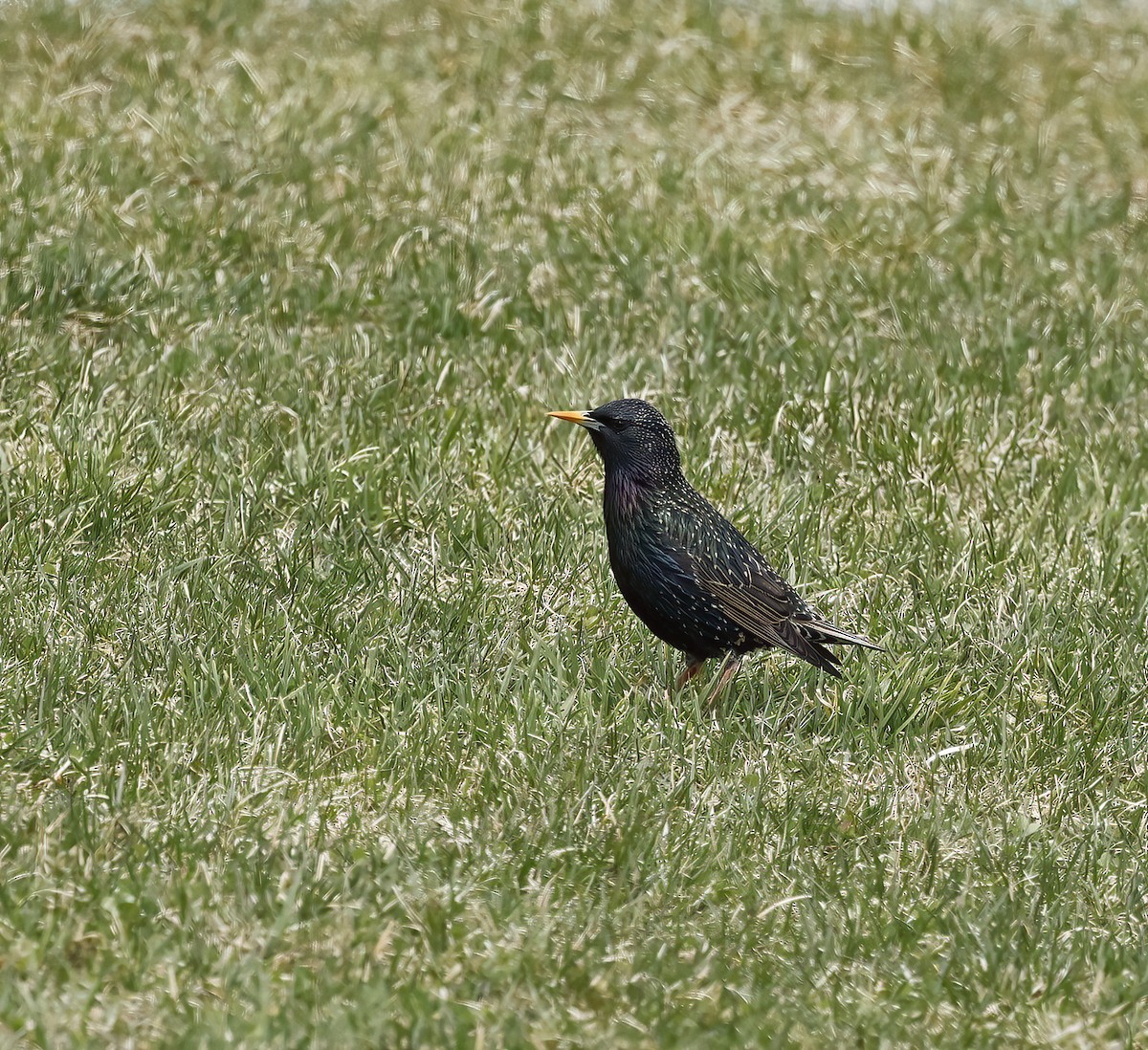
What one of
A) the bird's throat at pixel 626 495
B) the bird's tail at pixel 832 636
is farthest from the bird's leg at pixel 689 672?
the bird's throat at pixel 626 495

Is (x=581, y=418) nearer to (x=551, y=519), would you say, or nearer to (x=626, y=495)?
(x=626, y=495)

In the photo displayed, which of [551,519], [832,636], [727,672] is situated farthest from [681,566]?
[551,519]

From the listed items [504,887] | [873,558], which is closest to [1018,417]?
[873,558]

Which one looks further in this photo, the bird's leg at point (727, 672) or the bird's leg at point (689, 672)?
the bird's leg at point (689, 672)

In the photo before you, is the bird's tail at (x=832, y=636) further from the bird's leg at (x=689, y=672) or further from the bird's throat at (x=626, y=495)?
the bird's throat at (x=626, y=495)

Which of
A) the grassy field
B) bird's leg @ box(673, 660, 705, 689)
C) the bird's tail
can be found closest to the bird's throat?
the grassy field

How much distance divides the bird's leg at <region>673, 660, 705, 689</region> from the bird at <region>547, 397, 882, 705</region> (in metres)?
0.02

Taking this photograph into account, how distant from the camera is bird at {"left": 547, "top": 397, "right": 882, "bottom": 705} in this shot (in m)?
5.73

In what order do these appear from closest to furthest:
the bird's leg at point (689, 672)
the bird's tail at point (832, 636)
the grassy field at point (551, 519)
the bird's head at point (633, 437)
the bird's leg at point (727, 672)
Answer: the grassy field at point (551, 519) → the bird's tail at point (832, 636) → the bird's leg at point (727, 672) → the bird's head at point (633, 437) → the bird's leg at point (689, 672)

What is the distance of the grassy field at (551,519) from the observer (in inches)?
163

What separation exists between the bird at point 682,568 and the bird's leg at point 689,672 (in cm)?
2

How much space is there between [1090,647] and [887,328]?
9.89 feet

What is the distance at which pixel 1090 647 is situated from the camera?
20.1 ft

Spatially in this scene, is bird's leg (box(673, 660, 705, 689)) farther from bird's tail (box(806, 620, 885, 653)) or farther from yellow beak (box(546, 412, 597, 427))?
yellow beak (box(546, 412, 597, 427))
